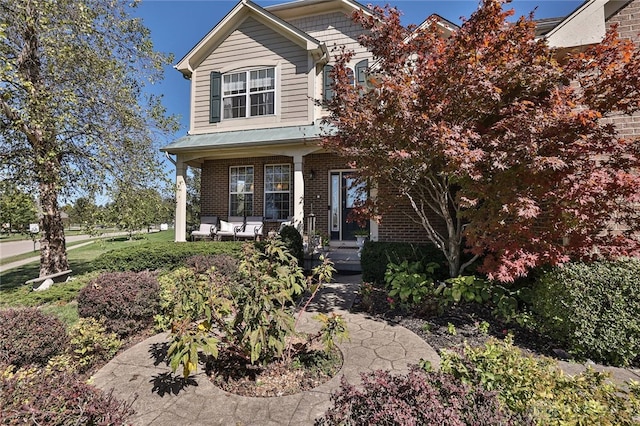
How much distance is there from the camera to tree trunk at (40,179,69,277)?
7.43 meters

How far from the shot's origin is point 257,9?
33.0 feet

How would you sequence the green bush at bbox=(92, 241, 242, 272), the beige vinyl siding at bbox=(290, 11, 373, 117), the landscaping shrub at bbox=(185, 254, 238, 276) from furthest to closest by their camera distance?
the beige vinyl siding at bbox=(290, 11, 373, 117) < the green bush at bbox=(92, 241, 242, 272) < the landscaping shrub at bbox=(185, 254, 238, 276)

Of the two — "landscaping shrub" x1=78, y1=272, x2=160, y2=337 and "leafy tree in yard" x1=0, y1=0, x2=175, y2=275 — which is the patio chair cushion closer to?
"leafy tree in yard" x1=0, y1=0, x2=175, y2=275

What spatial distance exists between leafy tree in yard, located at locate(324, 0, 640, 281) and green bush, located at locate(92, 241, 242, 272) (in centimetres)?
483

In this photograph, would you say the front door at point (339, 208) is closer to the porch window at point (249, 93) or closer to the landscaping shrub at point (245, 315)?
the porch window at point (249, 93)

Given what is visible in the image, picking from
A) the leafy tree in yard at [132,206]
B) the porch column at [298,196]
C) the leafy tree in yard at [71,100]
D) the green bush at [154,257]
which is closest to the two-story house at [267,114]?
the porch column at [298,196]

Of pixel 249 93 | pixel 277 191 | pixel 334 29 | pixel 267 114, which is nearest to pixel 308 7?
pixel 334 29

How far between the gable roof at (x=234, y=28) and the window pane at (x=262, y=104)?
198 cm

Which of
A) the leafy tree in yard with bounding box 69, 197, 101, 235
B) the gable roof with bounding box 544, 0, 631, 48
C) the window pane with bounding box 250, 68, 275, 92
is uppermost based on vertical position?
the window pane with bounding box 250, 68, 275, 92

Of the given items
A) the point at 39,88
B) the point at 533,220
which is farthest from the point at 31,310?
the point at 533,220

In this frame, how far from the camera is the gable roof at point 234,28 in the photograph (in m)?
9.55

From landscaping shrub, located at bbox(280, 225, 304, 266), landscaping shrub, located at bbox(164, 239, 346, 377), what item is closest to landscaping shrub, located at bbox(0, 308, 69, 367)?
landscaping shrub, located at bbox(164, 239, 346, 377)

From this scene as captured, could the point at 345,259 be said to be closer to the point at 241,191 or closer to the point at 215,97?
the point at 241,191

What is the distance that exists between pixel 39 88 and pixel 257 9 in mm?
6780
